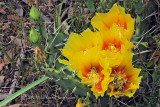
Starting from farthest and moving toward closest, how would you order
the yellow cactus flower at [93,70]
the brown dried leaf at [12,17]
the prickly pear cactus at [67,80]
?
the brown dried leaf at [12,17]
the prickly pear cactus at [67,80]
the yellow cactus flower at [93,70]

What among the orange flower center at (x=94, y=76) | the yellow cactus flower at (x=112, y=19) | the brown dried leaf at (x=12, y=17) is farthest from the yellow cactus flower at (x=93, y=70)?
A: the brown dried leaf at (x=12, y=17)

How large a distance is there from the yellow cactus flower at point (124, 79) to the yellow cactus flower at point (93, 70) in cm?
6

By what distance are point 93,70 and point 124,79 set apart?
0.57ft

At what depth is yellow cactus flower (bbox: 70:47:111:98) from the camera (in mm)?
1175

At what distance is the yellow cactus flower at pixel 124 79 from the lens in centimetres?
123

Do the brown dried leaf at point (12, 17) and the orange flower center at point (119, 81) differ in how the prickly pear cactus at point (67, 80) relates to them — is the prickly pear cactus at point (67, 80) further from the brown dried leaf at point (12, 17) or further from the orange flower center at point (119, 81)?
the brown dried leaf at point (12, 17)

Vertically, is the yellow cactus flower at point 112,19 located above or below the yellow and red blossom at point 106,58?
above

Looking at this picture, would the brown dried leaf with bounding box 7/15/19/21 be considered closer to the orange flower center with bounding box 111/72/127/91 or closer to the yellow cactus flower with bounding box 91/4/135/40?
the yellow cactus flower with bounding box 91/4/135/40

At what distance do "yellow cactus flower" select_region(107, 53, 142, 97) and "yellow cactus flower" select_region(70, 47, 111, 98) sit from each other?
0.20 ft

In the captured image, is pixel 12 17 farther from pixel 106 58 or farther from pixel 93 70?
pixel 106 58

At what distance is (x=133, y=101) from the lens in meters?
1.75

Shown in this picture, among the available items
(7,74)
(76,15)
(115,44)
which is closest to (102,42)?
(115,44)

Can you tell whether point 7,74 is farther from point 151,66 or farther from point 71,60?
point 151,66

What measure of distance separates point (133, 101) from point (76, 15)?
0.82 m
